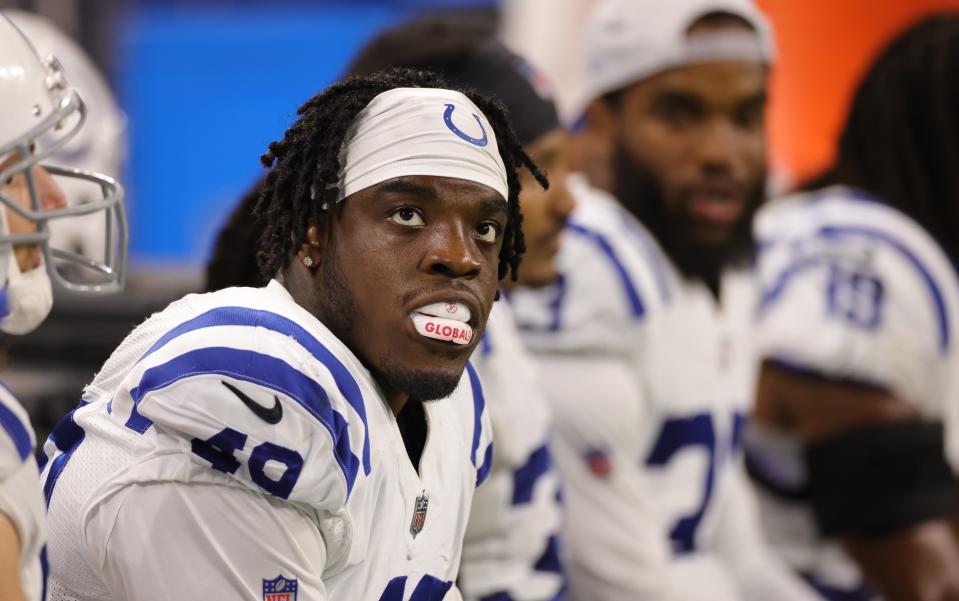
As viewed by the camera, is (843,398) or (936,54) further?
(936,54)

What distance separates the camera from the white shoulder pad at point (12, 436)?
1199 mm

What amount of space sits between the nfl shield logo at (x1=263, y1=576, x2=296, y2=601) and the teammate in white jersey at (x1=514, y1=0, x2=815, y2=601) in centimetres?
125

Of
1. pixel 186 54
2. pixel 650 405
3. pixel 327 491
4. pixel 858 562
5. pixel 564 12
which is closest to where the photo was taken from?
pixel 327 491

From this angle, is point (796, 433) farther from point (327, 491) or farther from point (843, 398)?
point (327, 491)

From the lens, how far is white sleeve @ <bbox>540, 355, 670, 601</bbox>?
2.49 m

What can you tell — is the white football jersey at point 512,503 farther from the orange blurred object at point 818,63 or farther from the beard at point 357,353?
the orange blurred object at point 818,63

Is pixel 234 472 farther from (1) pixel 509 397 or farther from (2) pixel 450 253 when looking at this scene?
(1) pixel 509 397

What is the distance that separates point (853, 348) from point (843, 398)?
0.32 ft

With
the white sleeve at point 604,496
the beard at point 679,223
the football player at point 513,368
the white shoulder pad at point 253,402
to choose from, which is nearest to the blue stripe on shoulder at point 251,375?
the white shoulder pad at point 253,402

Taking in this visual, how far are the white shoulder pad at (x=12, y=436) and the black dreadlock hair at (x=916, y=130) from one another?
208 centimetres

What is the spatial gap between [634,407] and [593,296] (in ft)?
0.67

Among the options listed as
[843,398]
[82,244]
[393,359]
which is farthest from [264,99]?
[393,359]

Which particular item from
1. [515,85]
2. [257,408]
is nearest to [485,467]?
[257,408]

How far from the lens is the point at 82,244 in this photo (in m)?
2.90
